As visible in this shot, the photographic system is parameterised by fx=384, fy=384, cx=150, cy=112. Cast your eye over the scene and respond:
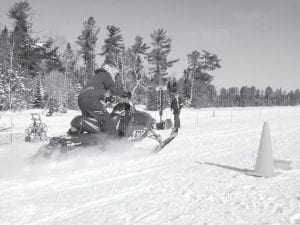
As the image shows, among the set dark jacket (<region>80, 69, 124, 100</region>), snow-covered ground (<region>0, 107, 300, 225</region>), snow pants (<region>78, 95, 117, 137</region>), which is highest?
dark jacket (<region>80, 69, 124, 100</region>)

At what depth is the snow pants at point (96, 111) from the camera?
302 inches

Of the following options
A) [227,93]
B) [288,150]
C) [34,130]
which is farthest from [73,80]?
[227,93]

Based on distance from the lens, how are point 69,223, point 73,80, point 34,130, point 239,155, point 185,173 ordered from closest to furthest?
point 69,223 → point 185,173 → point 239,155 → point 34,130 → point 73,80

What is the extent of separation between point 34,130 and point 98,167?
8.59 m

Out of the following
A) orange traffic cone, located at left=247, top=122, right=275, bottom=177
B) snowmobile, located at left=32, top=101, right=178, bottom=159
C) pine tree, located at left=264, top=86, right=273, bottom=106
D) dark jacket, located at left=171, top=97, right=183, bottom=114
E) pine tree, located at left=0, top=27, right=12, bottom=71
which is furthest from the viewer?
pine tree, located at left=264, top=86, right=273, bottom=106

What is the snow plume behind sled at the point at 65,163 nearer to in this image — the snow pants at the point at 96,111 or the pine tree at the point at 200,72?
the snow pants at the point at 96,111

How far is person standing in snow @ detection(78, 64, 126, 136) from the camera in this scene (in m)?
7.68

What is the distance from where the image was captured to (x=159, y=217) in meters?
4.04

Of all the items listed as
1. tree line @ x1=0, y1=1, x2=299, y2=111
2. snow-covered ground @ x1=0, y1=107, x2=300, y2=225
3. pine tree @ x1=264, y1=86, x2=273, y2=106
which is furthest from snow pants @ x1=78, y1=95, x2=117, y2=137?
pine tree @ x1=264, y1=86, x2=273, y2=106

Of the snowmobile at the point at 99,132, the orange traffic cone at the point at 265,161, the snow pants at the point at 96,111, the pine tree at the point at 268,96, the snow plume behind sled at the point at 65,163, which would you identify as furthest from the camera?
the pine tree at the point at 268,96

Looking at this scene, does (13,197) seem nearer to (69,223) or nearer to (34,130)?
(69,223)

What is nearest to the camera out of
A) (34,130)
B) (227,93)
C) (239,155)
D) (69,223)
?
(69,223)

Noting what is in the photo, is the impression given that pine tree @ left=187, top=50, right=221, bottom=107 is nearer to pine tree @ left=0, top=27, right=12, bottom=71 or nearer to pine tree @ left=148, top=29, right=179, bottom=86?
pine tree @ left=148, top=29, right=179, bottom=86

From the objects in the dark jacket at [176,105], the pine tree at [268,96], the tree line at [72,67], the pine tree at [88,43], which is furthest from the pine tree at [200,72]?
the pine tree at [268,96]
